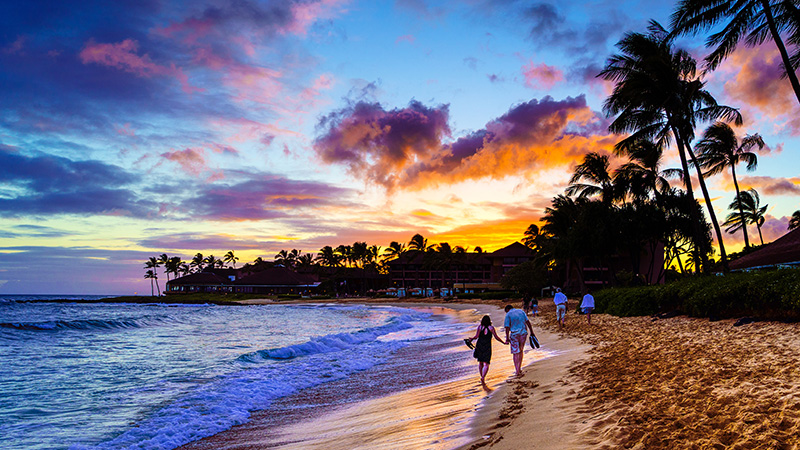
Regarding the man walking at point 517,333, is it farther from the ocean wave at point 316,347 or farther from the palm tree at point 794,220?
the palm tree at point 794,220

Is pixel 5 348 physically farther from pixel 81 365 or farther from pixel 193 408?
pixel 193 408

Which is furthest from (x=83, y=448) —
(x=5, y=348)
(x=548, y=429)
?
(x=5, y=348)

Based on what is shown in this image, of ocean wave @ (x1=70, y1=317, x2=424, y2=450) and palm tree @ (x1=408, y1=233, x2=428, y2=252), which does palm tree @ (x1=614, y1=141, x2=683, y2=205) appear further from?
palm tree @ (x1=408, y1=233, x2=428, y2=252)

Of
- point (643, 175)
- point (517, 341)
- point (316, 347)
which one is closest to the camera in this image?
point (517, 341)

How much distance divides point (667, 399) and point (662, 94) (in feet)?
76.8

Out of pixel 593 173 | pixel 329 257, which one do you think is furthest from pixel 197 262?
pixel 593 173

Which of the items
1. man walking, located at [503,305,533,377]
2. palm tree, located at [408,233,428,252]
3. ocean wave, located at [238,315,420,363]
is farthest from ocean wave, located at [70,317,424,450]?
palm tree, located at [408,233,428,252]

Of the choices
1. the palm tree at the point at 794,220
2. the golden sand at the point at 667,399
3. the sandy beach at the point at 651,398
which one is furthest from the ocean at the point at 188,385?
the palm tree at the point at 794,220

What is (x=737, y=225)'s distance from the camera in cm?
5725

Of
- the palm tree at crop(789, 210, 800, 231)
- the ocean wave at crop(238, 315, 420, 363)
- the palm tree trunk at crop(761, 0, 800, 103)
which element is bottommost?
the ocean wave at crop(238, 315, 420, 363)

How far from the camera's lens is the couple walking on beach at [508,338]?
9.76 m

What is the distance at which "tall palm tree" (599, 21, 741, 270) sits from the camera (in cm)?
2411

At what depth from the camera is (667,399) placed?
18.9ft

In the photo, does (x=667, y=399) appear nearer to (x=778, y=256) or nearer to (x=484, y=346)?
(x=484, y=346)
